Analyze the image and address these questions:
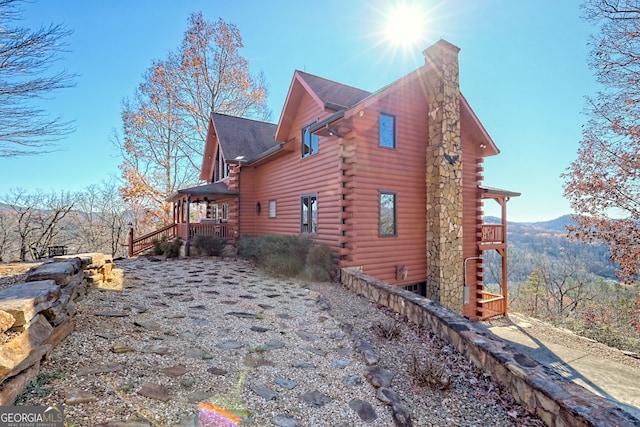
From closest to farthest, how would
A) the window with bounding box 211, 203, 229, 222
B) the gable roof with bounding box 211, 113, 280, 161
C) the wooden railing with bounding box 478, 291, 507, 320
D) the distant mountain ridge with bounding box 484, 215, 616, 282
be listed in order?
1. the wooden railing with bounding box 478, 291, 507, 320
2. the gable roof with bounding box 211, 113, 280, 161
3. the window with bounding box 211, 203, 229, 222
4. the distant mountain ridge with bounding box 484, 215, 616, 282

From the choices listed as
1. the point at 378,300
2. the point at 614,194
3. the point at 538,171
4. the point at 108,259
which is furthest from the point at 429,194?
the point at 538,171

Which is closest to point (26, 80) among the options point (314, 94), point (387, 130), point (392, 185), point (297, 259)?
point (314, 94)

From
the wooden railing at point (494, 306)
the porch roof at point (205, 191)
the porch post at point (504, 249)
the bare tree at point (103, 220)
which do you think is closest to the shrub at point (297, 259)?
the porch roof at point (205, 191)

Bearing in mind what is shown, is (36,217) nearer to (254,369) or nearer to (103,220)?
(103,220)

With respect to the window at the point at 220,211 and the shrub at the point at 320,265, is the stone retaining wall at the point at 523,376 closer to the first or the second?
the shrub at the point at 320,265

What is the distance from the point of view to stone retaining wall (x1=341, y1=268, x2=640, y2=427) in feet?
7.50

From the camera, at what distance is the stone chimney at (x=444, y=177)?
9656 mm

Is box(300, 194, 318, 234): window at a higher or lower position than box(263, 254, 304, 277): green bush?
higher

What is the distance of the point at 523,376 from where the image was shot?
2.91 meters

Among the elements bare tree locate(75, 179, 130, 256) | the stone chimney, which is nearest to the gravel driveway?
the stone chimney

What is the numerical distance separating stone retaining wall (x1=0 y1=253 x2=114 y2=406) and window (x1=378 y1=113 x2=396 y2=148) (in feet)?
26.3

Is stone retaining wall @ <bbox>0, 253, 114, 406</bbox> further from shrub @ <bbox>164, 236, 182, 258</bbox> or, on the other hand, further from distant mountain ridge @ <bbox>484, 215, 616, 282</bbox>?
distant mountain ridge @ <bbox>484, 215, 616, 282</bbox>

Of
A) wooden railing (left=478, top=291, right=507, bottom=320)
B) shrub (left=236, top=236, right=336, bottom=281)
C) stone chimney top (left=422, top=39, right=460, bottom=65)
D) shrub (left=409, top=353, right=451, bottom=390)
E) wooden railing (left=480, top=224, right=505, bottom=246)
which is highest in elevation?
stone chimney top (left=422, top=39, right=460, bottom=65)

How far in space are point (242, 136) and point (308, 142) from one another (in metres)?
6.80
